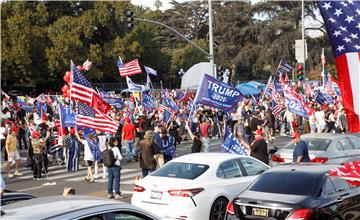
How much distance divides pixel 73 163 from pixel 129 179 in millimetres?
2683

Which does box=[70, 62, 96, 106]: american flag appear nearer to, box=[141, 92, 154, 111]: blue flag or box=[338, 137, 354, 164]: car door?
box=[338, 137, 354, 164]: car door

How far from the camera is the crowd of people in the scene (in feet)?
48.2

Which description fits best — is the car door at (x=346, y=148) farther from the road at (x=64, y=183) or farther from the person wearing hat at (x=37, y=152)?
the person wearing hat at (x=37, y=152)

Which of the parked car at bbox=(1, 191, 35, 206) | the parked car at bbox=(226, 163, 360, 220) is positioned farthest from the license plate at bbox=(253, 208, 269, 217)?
the parked car at bbox=(1, 191, 35, 206)

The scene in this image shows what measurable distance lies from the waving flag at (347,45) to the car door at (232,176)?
4.58m

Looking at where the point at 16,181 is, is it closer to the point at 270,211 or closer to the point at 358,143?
the point at 358,143

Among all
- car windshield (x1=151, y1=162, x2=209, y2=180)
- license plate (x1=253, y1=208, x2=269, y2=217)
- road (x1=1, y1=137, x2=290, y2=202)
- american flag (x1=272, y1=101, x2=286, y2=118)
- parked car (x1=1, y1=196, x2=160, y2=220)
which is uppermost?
Answer: american flag (x1=272, y1=101, x2=286, y2=118)

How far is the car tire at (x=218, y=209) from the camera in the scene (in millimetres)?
10547

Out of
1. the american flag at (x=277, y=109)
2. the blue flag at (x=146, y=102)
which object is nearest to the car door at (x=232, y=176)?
the blue flag at (x=146, y=102)

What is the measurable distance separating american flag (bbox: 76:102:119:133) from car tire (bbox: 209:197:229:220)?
6.99m

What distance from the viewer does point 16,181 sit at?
1831 centimetres

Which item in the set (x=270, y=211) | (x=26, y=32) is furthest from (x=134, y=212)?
(x=26, y=32)

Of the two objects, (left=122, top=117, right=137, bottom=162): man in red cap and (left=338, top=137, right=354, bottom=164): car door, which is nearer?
(left=338, top=137, right=354, bottom=164): car door

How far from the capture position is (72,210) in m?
4.75
